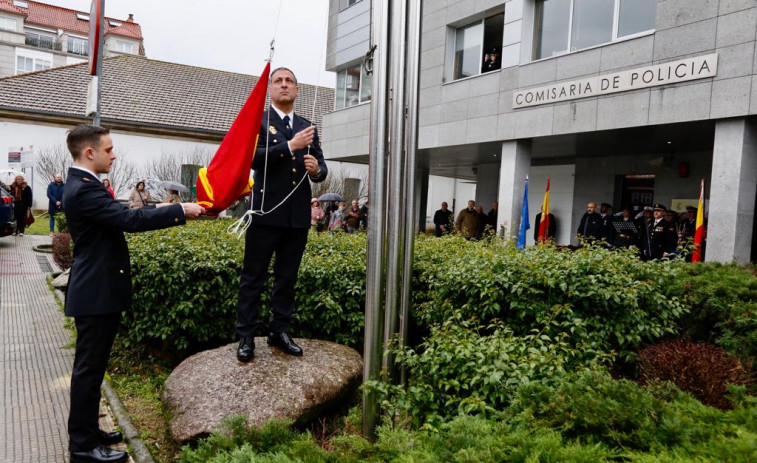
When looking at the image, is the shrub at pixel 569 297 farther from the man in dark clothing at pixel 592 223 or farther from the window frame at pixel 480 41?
the window frame at pixel 480 41

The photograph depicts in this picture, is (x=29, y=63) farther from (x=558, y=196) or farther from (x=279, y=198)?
(x=279, y=198)

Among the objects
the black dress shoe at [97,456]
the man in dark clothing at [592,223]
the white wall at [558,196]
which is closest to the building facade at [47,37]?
the white wall at [558,196]

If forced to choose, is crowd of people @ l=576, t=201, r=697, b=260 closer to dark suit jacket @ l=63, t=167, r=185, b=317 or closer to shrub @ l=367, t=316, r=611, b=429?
shrub @ l=367, t=316, r=611, b=429

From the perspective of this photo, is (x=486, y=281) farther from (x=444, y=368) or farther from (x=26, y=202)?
(x=26, y=202)

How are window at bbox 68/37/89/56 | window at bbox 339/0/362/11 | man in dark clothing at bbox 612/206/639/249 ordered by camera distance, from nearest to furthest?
man in dark clothing at bbox 612/206/639/249 < window at bbox 339/0/362/11 < window at bbox 68/37/89/56

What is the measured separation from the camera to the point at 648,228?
1312cm

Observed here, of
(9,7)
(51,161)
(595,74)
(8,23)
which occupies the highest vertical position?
(9,7)

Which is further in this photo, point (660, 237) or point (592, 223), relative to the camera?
point (592, 223)

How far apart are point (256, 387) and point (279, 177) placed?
1.59 metres

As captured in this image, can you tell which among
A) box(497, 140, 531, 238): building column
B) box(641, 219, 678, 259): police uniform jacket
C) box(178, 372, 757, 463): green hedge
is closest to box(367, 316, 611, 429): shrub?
box(178, 372, 757, 463): green hedge

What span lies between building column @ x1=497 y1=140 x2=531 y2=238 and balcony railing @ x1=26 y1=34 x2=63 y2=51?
6829cm

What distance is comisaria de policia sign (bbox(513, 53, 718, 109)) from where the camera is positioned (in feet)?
36.9

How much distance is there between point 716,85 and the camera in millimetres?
11031

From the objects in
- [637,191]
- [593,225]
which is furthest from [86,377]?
[637,191]
